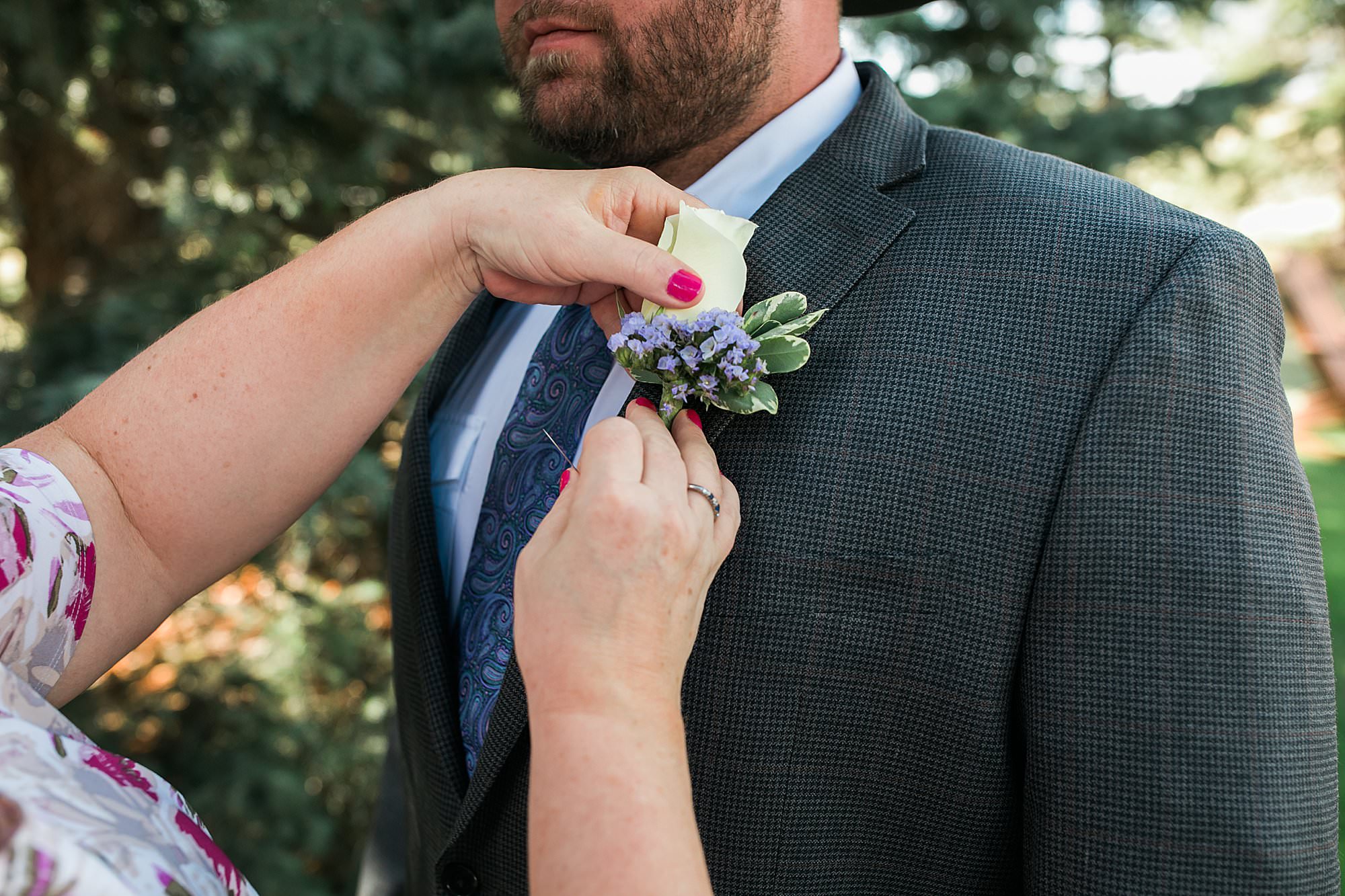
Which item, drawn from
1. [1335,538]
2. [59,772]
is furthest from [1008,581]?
[1335,538]

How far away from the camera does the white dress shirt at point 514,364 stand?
1.63 m

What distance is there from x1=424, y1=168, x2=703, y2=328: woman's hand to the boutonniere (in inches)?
1.8

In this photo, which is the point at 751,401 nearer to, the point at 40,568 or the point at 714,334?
the point at 714,334

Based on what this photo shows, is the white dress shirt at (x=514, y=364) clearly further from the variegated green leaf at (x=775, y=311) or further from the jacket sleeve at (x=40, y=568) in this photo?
the jacket sleeve at (x=40, y=568)

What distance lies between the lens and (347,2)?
2787 millimetres

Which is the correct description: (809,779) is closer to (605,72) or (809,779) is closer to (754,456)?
(754,456)

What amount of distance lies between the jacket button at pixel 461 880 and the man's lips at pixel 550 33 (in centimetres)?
142

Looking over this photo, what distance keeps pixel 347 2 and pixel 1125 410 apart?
2.63 m

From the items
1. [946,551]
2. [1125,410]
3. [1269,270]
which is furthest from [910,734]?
[1269,270]

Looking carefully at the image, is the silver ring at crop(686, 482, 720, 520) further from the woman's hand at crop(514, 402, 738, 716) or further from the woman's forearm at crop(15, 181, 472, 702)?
the woman's forearm at crop(15, 181, 472, 702)

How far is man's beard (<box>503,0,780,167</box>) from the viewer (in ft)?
5.06

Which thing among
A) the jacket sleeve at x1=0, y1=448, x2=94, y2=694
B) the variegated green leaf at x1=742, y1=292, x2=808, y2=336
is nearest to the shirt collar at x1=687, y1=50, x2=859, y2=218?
the variegated green leaf at x1=742, y1=292, x2=808, y2=336

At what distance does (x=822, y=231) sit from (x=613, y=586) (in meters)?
0.74

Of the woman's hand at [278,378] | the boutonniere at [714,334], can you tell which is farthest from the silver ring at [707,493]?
the woman's hand at [278,378]
